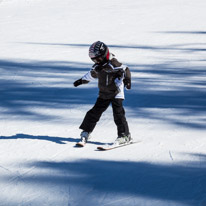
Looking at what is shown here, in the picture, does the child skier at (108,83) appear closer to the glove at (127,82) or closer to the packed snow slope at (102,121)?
the glove at (127,82)

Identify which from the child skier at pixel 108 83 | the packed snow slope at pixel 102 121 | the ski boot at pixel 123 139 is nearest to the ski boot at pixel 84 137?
the child skier at pixel 108 83

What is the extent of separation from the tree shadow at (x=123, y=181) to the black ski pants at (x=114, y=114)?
1.91 feet

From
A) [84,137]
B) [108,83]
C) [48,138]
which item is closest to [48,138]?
[48,138]

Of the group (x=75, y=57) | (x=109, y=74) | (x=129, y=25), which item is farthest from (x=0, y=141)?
(x=129, y=25)

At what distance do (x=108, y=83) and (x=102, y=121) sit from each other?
4.06 feet

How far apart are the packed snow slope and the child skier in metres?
0.21

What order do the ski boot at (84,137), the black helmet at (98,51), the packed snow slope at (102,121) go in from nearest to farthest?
the packed snow slope at (102,121)
the black helmet at (98,51)
the ski boot at (84,137)

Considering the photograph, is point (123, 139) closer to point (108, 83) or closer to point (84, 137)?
point (84, 137)

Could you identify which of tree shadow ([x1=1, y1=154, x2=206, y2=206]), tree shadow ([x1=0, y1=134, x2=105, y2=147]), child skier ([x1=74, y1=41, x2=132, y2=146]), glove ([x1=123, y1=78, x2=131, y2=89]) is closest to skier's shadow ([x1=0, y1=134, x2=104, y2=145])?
tree shadow ([x1=0, y1=134, x2=105, y2=147])

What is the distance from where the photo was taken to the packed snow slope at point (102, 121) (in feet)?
12.5

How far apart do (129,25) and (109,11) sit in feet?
13.2

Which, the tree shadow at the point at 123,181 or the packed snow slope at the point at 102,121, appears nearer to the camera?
the tree shadow at the point at 123,181

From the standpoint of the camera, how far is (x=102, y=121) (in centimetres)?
592

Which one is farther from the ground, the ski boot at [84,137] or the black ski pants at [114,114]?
the black ski pants at [114,114]
